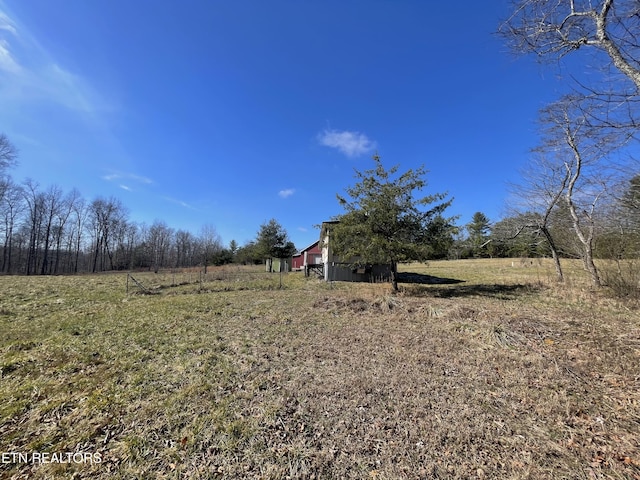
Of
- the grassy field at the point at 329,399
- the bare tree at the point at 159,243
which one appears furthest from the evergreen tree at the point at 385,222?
the bare tree at the point at 159,243

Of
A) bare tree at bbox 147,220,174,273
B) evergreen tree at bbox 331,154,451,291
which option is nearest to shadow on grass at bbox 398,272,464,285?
evergreen tree at bbox 331,154,451,291

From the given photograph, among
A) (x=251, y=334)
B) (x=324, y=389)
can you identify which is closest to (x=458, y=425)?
(x=324, y=389)

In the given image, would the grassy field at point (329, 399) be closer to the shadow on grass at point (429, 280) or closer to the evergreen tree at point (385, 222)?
the evergreen tree at point (385, 222)

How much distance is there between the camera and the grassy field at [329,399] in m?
2.60

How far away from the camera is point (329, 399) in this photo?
3697 mm

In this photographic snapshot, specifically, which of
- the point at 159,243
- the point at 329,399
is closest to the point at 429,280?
the point at 329,399

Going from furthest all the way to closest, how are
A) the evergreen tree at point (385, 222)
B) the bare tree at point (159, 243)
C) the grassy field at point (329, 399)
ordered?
the bare tree at point (159, 243)
the evergreen tree at point (385, 222)
the grassy field at point (329, 399)

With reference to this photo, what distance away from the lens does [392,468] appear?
2.51 metres

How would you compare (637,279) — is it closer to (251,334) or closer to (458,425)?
(458,425)

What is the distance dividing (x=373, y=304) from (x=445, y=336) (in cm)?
335

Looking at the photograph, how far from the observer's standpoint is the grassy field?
2598mm

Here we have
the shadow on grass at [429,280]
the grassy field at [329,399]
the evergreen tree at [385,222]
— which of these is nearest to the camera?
the grassy field at [329,399]

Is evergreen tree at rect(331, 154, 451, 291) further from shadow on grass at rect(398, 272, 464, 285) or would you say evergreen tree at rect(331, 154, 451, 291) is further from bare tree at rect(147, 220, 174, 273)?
bare tree at rect(147, 220, 174, 273)

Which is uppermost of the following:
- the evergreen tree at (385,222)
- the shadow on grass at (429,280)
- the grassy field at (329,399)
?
the evergreen tree at (385,222)
